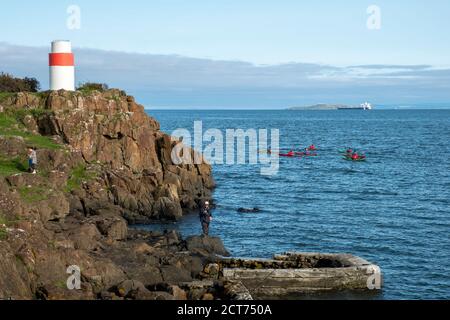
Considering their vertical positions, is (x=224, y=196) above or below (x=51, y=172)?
below

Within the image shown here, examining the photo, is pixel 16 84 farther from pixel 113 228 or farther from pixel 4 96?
pixel 113 228

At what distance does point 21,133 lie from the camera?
1895 inches

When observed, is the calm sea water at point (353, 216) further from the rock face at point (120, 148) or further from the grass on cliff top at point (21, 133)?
the grass on cliff top at point (21, 133)

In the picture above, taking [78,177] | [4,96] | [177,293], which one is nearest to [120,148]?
[78,177]

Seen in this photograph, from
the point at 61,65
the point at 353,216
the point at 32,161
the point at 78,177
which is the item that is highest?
the point at 61,65

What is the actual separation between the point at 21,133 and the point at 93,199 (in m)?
8.42

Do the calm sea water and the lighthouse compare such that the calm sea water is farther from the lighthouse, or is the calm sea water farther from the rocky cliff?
the lighthouse

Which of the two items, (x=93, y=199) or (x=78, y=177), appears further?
(x=78, y=177)

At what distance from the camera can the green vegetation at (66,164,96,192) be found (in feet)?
146

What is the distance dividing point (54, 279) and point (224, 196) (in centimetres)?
3733
